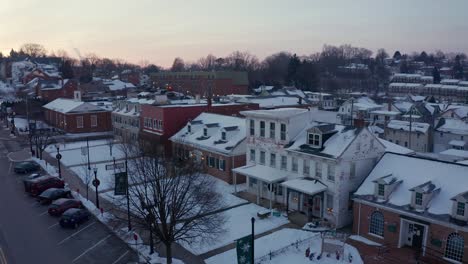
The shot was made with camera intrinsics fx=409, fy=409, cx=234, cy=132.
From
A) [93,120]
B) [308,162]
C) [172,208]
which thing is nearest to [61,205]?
[172,208]

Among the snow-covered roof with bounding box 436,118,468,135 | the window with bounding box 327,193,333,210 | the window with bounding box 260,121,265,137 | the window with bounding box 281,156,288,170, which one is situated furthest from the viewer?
the snow-covered roof with bounding box 436,118,468,135

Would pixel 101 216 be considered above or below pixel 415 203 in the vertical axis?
below

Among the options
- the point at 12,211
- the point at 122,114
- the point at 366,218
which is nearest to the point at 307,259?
the point at 366,218

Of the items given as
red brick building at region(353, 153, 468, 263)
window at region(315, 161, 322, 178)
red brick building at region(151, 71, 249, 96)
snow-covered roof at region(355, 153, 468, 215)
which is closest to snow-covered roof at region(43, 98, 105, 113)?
red brick building at region(151, 71, 249, 96)

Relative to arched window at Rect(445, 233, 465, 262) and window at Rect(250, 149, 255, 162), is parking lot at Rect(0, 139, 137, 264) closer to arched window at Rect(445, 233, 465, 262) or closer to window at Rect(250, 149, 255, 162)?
window at Rect(250, 149, 255, 162)

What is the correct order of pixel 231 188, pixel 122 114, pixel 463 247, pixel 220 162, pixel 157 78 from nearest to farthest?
pixel 463 247 < pixel 231 188 < pixel 220 162 < pixel 122 114 < pixel 157 78

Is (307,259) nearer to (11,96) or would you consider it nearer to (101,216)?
(101,216)

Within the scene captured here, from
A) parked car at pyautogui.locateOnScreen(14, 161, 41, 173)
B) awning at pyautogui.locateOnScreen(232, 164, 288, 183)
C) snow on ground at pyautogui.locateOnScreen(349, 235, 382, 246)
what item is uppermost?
awning at pyautogui.locateOnScreen(232, 164, 288, 183)
